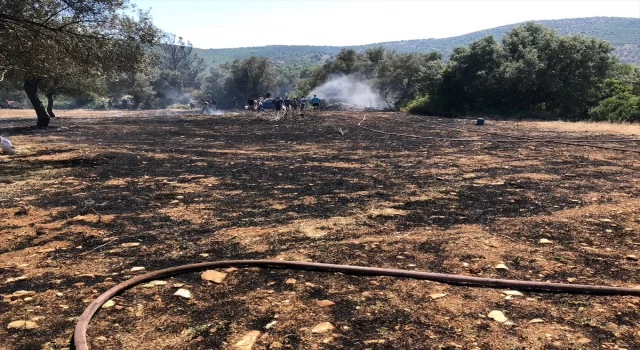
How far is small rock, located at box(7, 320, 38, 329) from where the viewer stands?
321 centimetres

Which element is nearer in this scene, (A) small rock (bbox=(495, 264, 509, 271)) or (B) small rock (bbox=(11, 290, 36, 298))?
(B) small rock (bbox=(11, 290, 36, 298))

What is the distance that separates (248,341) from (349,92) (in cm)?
A: 5845

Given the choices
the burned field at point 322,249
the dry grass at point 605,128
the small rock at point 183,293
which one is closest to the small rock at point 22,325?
the burned field at point 322,249

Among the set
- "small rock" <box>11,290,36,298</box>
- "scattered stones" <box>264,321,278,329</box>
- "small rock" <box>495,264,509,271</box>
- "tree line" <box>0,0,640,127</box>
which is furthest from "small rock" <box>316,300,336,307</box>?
"tree line" <box>0,0,640,127</box>

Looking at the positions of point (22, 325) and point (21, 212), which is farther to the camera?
point (21, 212)

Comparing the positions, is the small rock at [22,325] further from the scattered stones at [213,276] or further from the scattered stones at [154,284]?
the scattered stones at [213,276]

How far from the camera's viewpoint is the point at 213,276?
4188 millimetres

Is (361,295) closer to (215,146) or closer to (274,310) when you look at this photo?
(274,310)

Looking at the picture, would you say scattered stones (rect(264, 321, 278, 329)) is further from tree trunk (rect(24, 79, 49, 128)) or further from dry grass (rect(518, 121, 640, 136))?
tree trunk (rect(24, 79, 49, 128))

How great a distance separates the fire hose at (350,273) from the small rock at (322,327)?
3.19 feet

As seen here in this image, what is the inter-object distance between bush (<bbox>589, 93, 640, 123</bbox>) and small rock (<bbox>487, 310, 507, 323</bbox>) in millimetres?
27147

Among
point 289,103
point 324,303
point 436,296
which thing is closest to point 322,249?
point 324,303

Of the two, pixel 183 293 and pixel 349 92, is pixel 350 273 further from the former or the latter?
pixel 349 92

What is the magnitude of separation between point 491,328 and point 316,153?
10.6 meters
